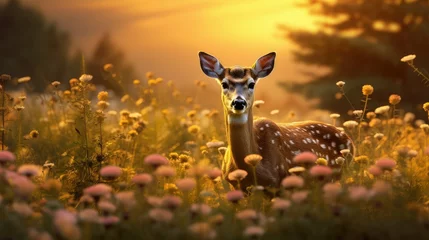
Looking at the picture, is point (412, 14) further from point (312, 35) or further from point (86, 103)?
point (86, 103)

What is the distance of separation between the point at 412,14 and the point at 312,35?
2693 mm

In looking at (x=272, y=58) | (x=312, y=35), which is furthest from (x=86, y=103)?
(x=312, y=35)

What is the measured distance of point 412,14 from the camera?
58.7ft

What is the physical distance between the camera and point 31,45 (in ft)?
105

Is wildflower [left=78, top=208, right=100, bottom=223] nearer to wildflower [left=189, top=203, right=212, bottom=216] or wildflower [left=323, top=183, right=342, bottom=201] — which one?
wildflower [left=189, top=203, right=212, bottom=216]

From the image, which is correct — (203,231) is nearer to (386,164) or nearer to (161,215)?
(161,215)

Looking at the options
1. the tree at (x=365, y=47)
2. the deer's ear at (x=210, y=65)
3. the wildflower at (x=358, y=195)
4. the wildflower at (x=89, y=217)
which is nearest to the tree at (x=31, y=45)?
the tree at (x=365, y=47)

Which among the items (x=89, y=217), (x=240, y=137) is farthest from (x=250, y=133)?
(x=89, y=217)

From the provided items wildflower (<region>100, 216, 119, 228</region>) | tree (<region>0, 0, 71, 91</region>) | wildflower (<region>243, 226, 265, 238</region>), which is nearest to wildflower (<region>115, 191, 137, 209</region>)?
wildflower (<region>100, 216, 119, 228</region>)

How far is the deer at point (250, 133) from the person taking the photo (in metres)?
5.94

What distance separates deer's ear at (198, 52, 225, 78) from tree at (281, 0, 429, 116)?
35.4 ft

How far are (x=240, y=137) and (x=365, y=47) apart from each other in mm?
12222

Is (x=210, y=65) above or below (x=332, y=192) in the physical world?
above

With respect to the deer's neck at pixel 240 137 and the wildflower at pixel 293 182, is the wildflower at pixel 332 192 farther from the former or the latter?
the deer's neck at pixel 240 137
